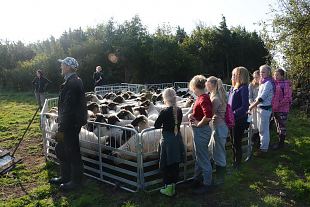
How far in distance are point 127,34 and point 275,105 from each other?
737 inches

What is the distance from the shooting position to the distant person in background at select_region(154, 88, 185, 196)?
566cm

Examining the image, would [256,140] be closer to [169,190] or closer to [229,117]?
[229,117]

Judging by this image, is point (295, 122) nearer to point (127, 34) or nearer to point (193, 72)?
point (193, 72)

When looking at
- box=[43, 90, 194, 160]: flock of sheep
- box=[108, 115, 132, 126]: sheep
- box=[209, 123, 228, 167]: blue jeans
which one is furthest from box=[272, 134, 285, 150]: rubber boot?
box=[108, 115, 132, 126]: sheep

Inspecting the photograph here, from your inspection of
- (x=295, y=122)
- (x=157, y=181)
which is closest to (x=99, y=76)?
(x=295, y=122)

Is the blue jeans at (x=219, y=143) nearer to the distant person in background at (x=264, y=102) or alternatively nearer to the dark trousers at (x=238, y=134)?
the dark trousers at (x=238, y=134)

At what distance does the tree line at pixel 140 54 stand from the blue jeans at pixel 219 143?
1771cm

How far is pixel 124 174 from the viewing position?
6812 mm

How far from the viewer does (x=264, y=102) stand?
307 inches

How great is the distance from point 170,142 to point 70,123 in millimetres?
1874

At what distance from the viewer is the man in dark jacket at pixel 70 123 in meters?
6.05

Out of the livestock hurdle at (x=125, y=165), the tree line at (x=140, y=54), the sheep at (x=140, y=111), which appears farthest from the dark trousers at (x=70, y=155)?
the tree line at (x=140, y=54)

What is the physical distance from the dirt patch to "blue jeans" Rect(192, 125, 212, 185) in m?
3.38

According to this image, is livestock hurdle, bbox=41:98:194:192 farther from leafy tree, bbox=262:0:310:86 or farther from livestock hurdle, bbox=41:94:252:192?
leafy tree, bbox=262:0:310:86
